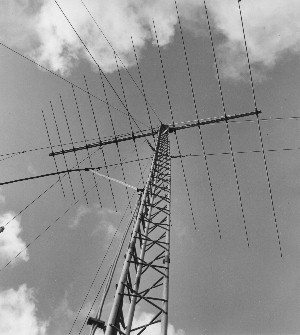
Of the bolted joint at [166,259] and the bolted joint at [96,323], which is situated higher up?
the bolted joint at [166,259]

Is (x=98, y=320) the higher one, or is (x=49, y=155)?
(x=49, y=155)

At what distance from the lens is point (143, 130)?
37.2 feet

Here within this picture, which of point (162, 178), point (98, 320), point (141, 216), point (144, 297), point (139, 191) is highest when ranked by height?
point (162, 178)

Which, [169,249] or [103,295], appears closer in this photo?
[103,295]

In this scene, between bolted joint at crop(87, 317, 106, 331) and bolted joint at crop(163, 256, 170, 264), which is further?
bolted joint at crop(163, 256, 170, 264)

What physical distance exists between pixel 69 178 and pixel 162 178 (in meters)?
4.43

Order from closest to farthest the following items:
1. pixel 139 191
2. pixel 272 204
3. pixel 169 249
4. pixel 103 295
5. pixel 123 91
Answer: pixel 103 295 < pixel 169 249 < pixel 139 191 < pixel 272 204 < pixel 123 91

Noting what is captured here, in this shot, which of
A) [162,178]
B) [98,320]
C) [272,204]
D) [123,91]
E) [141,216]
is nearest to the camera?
[98,320]

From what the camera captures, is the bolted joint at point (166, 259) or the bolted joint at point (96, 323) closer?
the bolted joint at point (96, 323)

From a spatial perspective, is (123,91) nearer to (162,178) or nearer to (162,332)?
(162,178)

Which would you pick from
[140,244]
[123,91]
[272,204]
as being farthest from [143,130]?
[140,244]

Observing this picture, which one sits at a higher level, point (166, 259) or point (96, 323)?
point (166, 259)

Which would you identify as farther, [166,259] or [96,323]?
[166,259]

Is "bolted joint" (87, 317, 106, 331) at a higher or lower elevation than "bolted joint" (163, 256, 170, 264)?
lower
